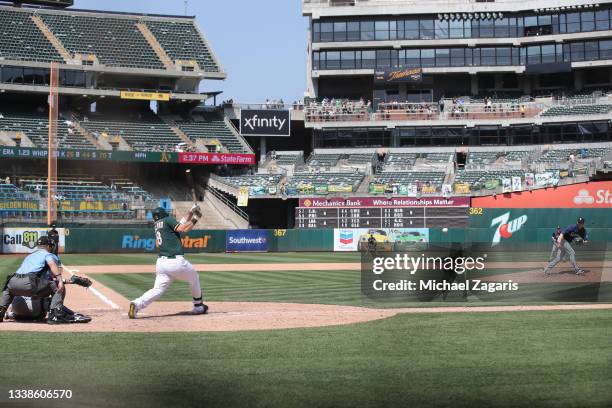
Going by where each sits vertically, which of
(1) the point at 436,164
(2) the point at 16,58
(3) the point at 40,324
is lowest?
(3) the point at 40,324

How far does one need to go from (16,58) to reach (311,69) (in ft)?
80.8

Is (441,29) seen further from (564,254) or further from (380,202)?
(564,254)

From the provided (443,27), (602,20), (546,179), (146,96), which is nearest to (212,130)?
(146,96)

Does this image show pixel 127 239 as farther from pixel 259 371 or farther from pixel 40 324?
pixel 259 371

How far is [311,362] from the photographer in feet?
31.3

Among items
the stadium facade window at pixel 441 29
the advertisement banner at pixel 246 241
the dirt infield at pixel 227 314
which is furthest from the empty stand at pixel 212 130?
the dirt infield at pixel 227 314

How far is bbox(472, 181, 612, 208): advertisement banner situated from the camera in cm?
5734

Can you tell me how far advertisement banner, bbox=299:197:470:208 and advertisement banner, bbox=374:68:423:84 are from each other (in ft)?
54.7

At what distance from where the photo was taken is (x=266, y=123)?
70.0 meters

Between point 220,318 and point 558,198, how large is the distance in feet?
155

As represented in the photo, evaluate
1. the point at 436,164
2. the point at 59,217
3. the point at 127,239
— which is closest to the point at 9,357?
the point at 127,239

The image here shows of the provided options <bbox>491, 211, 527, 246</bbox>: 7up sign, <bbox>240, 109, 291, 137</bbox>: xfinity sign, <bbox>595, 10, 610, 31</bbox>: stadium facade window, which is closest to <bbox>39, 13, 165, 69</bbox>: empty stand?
<bbox>240, 109, 291, 137</bbox>: xfinity sign

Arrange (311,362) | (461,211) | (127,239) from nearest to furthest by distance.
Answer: (311,362)
(127,239)
(461,211)

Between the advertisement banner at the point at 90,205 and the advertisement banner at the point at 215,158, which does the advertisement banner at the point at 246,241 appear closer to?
the advertisement banner at the point at 90,205
